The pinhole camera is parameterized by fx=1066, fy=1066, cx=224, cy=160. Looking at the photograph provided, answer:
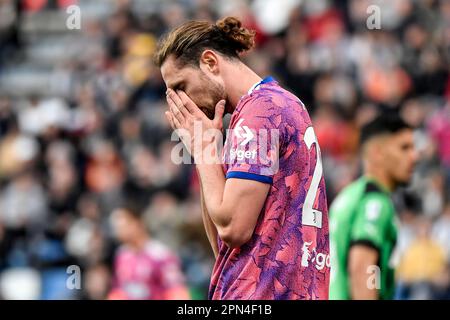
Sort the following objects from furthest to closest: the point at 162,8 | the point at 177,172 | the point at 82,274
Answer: the point at 162,8 → the point at 177,172 → the point at 82,274

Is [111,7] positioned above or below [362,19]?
above

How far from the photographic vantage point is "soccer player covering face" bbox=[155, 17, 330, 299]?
417 cm

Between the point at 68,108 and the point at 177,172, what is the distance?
2474 mm

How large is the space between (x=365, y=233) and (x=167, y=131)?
7029mm

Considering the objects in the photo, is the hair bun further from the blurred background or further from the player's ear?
the blurred background

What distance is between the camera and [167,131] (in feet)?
42.6

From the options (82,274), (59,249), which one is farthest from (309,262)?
(59,249)

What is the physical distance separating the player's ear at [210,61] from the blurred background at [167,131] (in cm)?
654

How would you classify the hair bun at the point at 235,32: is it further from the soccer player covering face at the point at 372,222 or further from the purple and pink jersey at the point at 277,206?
the soccer player covering face at the point at 372,222

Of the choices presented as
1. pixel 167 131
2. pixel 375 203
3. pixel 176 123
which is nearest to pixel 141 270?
pixel 167 131

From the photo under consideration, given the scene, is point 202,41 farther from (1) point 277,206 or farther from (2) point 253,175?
(1) point 277,206

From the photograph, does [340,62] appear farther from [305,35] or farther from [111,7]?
[111,7]

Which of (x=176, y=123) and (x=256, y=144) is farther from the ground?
(x=176, y=123)

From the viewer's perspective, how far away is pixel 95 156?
1350 centimetres
